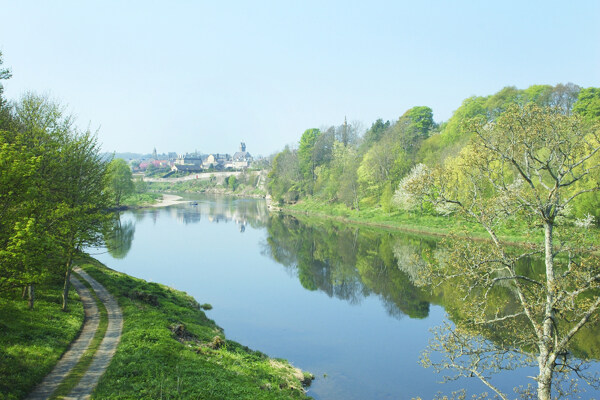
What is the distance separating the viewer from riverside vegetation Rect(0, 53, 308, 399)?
1157cm

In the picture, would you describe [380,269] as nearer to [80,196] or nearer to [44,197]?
[80,196]

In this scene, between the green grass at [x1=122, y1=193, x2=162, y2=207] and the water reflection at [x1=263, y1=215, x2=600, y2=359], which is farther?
the green grass at [x1=122, y1=193, x2=162, y2=207]

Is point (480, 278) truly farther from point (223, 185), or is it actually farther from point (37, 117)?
point (223, 185)

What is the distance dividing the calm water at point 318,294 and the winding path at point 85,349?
18.4 ft

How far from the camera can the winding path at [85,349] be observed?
37.7 ft

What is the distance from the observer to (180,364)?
1452 centimetres

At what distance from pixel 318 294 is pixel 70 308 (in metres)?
17.8

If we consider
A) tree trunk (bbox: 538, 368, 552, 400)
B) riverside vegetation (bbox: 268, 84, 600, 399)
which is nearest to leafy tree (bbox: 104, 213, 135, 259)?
riverside vegetation (bbox: 268, 84, 600, 399)

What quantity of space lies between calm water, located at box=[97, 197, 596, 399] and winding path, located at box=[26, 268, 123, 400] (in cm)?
561

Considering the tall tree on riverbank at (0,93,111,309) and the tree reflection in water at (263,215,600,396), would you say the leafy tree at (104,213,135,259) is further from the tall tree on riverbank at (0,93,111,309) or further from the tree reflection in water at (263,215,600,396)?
the tree reflection in water at (263,215,600,396)

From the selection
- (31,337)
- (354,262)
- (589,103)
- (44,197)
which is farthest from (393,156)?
(31,337)

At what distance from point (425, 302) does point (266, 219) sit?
5131 centimetres

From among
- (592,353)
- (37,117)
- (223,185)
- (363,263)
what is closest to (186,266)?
(363,263)

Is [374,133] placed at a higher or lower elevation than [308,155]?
higher
